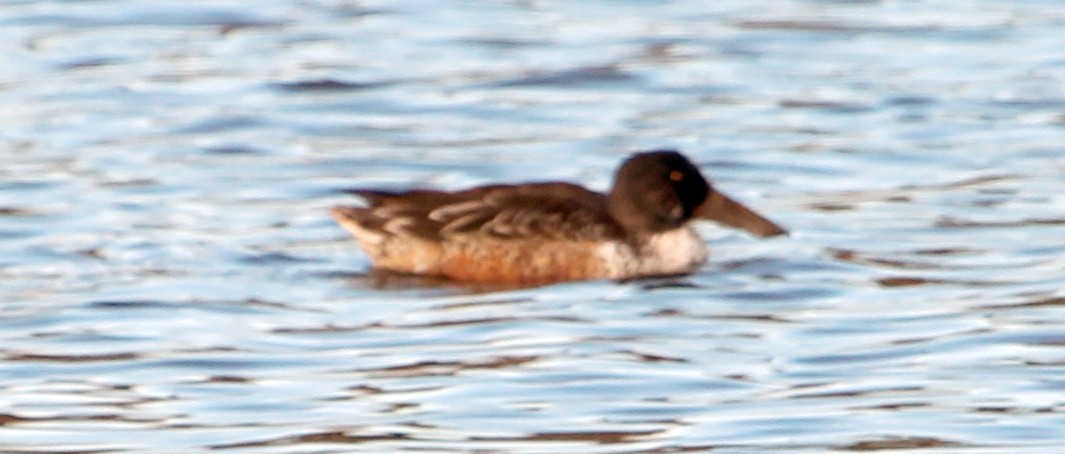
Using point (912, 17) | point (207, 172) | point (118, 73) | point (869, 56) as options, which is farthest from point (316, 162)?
point (912, 17)

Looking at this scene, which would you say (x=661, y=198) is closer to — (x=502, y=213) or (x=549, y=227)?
(x=549, y=227)

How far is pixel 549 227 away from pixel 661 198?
605 millimetres

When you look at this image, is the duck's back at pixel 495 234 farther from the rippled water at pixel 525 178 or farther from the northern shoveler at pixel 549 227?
the rippled water at pixel 525 178

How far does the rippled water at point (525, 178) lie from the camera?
9484mm

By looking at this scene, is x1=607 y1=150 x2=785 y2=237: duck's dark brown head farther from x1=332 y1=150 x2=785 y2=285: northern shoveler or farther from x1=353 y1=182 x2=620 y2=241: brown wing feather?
x1=353 y1=182 x2=620 y2=241: brown wing feather

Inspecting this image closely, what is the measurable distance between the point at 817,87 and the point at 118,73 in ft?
14.8

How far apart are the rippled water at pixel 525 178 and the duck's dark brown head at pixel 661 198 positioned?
24 cm

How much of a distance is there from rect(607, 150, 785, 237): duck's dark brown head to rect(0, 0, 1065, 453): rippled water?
24cm

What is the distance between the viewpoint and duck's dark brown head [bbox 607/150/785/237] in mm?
13336

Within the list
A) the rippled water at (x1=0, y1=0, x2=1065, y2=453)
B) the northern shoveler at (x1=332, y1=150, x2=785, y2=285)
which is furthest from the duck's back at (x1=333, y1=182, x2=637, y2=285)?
the rippled water at (x1=0, y1=0, x2=1065, y2=453)

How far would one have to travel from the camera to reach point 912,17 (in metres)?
20.5

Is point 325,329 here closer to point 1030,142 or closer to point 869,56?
point 1030,142

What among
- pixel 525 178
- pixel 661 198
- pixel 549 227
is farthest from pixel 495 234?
pixel 525 178

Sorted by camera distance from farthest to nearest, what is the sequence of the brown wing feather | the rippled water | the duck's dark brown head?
the duck's dark brown head
the brown wing feather
the rippled water
